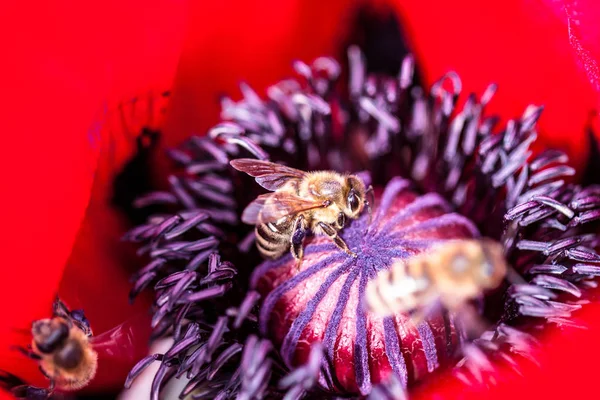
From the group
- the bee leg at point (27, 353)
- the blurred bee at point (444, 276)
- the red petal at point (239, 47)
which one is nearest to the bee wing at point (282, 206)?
the blurred bee at point (444, 276)

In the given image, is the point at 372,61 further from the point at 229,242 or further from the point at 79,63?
the point at 79,63

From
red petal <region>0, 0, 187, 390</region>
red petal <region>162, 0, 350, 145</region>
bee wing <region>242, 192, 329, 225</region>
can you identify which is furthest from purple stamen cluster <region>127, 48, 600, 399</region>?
red petal <region>0, 0, 187, 390</region>

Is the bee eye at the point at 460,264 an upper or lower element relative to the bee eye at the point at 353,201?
lower

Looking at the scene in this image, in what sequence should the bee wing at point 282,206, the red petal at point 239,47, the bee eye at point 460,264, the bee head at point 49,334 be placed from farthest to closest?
the red petal at point 239,47
the bee wing at point 282,206
the bee head at point 49,334
the bee eye at point 460,264

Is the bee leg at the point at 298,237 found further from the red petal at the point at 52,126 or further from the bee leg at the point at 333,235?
the red petal at the point at 52,126

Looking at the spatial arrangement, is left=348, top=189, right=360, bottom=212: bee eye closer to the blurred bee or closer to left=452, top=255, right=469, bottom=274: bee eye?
the blurred bee

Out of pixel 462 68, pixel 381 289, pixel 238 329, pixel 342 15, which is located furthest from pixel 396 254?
pixel 342 15
